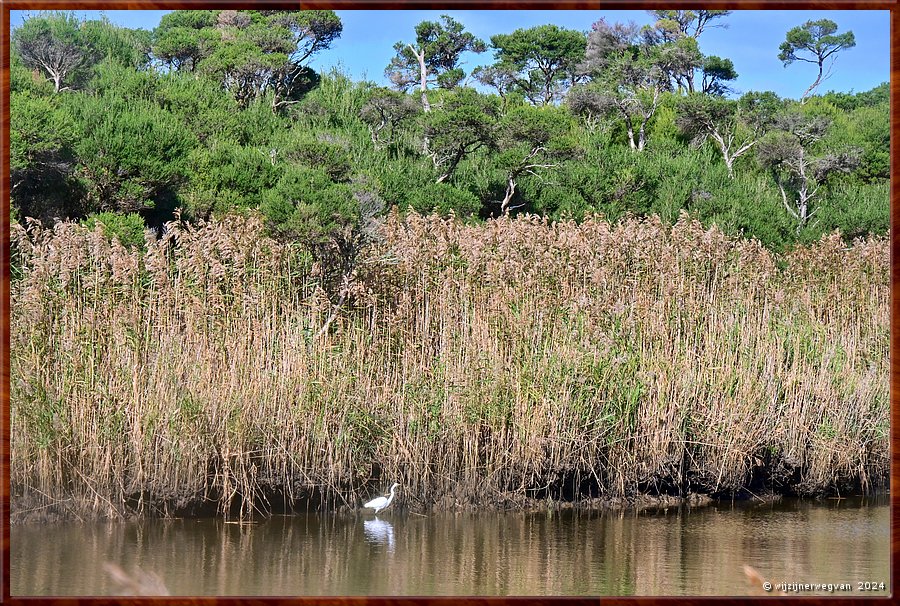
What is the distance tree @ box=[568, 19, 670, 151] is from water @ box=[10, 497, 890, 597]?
33.4 feet

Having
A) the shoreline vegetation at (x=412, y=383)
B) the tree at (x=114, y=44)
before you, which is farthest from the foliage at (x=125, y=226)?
the tree at (x=114, y=44)

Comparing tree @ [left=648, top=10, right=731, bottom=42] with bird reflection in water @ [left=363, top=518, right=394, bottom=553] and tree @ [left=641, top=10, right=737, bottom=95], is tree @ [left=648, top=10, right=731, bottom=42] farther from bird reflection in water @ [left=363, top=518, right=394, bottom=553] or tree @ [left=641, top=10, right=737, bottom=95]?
bird reflection in water @ [left=363, top=518, right=394, bottom=553]

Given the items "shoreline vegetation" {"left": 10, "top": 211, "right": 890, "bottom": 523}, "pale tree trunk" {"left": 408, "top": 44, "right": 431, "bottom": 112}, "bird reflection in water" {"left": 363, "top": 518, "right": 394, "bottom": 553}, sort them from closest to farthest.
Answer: "bird reflection in water" {"left": 363, "top": 518, "right": 394, "bottom": 553} → "shoreline vegetation" {"left": 10, "top": 211, "right": 890, "bottom": 523} → "pale tree trunk" {"left": 408, "top": 44, "right": 431, "bottom": 112}

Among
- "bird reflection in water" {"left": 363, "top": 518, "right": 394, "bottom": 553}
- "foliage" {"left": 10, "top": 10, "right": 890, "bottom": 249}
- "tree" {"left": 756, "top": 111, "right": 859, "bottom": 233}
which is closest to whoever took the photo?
"bird reflection in water" {"left": 363, "top": 518, "right": 394, "bottom": 553}

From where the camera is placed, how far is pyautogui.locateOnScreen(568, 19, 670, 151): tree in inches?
594

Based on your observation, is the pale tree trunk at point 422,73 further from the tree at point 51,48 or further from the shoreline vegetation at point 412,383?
the shoreline vegetation at point 412,383

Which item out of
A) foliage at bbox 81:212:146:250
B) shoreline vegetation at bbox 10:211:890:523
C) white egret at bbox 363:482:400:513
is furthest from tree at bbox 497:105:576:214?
white egret at bbox 363:482:400:513

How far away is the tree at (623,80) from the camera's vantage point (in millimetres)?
15086

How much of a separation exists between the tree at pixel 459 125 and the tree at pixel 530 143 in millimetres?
236

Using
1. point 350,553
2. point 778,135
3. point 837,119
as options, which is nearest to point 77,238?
point 350,553

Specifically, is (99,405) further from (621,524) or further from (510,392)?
(621,524)

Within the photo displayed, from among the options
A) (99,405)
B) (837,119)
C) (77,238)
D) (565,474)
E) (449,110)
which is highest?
(837,119)

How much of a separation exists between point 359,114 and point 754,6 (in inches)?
458

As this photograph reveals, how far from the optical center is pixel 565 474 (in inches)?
209
